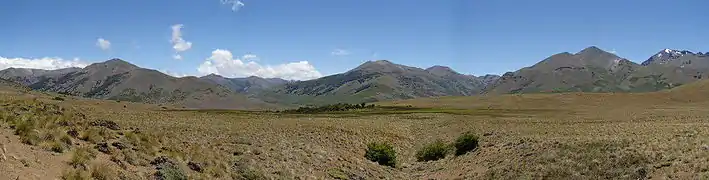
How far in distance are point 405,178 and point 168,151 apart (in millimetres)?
16257

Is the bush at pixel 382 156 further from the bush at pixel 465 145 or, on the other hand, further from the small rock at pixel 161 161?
the small rock at pixel 161 161

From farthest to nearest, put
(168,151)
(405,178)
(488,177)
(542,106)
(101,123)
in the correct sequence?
(542,106) < (405,178) < (488,177) < (101,123) < (168,151)

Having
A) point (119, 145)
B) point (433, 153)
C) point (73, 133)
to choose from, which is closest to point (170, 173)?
point (119, 145)

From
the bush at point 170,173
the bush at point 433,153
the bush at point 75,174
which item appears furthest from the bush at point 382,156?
the bush at point 75,174

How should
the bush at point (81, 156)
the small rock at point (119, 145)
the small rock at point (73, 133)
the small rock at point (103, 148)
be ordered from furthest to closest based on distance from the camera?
the small rock at point (119, 145)
the small rock at point (73, 133)
the small rock at point (103, 148)
the bush at point (81, 156)

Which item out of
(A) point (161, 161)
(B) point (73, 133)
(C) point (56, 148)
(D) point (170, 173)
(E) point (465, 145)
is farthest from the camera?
(E) point (465, 145)

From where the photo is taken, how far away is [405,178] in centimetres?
3447

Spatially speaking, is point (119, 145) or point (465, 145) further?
point (465, 145)

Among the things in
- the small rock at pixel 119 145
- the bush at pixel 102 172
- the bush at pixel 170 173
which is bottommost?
the bush at pixel 170 173

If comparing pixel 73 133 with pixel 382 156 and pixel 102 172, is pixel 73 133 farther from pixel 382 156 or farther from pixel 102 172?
pixel 382 156

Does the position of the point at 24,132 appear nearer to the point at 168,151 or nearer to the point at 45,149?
the point at 45,149

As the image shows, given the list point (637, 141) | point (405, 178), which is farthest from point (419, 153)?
point (637, 141)

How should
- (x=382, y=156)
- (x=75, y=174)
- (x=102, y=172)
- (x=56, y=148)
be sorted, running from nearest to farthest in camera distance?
(x=75, y=174) → (x=102, y=172) → (x=56, y=148) → (x=382, y=156)

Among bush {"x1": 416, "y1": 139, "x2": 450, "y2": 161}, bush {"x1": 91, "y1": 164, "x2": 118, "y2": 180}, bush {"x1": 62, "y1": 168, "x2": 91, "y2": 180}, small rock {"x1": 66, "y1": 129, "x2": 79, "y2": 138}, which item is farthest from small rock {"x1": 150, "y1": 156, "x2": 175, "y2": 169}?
bush {"x1": 416, "y1": 139, "x2": 450, "y2": 161}
